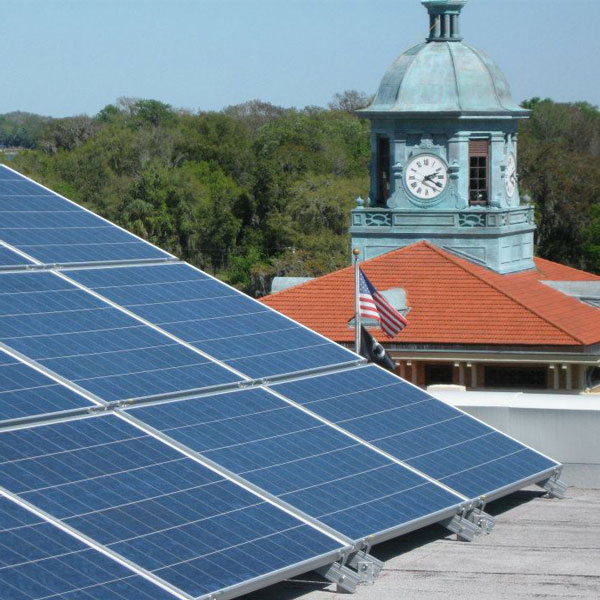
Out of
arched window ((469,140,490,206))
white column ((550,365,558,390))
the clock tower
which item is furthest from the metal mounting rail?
arched window ((469,140,490,206))

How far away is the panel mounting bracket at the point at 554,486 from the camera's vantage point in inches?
1109

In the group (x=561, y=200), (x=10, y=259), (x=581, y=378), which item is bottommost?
(x=581, y=378)

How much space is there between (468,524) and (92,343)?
20.1 feet

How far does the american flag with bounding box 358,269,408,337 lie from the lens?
33094 millimetres

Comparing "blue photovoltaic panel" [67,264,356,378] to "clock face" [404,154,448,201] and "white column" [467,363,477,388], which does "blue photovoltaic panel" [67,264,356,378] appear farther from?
"clock face" [404,154,448,201]

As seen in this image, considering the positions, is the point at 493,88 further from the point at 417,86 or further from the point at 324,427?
the point at 324,427

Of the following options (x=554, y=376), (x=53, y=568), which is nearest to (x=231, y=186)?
(x=554, y=376)

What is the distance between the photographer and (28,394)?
71.8ft

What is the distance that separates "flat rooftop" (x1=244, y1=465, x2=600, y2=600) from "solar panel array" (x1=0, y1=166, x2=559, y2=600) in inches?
24.7

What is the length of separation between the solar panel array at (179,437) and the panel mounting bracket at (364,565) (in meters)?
0.26

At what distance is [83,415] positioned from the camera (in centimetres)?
2191

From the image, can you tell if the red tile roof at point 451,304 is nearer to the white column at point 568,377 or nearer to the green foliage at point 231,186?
the white column at point 568,377

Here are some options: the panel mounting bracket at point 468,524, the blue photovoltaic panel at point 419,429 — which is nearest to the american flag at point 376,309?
the blue photovoltaic panel at point 419,429

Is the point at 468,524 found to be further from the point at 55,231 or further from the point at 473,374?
the point at 473,374
